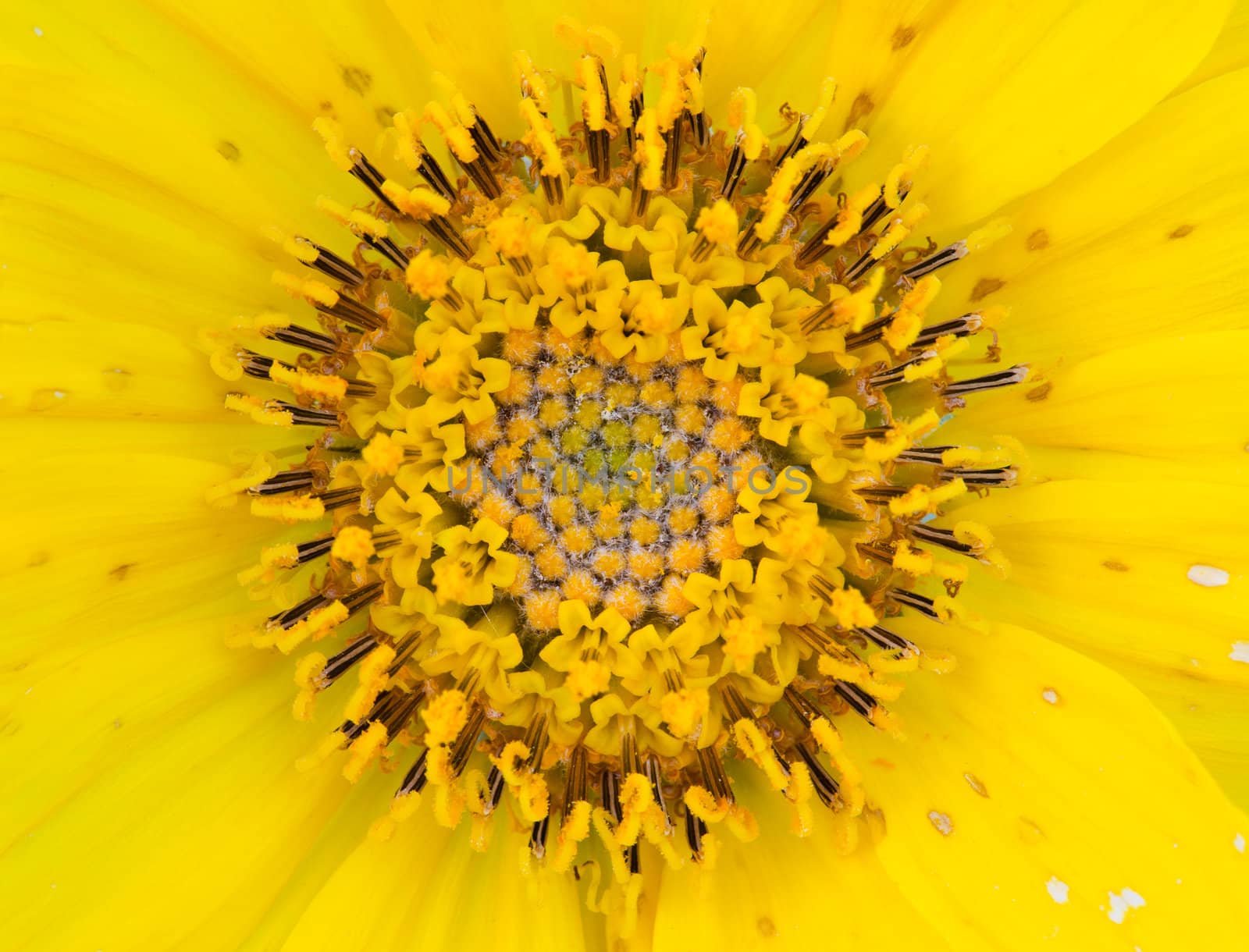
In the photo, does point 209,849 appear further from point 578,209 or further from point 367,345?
point 578,209

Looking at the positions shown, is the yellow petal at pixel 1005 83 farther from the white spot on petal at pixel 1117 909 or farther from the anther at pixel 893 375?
the white spot on petal at pixel 1117 909

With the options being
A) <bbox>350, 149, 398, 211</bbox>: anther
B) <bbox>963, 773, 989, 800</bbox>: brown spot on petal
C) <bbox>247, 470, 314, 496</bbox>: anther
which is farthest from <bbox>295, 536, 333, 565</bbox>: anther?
<bbox>963, 773, 989, 800</bbox>: brown spot on petal

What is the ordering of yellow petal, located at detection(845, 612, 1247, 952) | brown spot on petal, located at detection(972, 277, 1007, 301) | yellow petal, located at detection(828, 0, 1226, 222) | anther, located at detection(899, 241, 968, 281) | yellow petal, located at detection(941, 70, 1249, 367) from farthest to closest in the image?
brown spot on petal, located at detection(972, 277, 1007, 301) → anther, located at detection(899, 241, 968, 281) → yellow petal, located at detection(941, 70, 1249, 367) → yellow petal, located at detection(828, 0, 1226, 222) → yellow petal, located at detection(845, 612, 1247, 952)

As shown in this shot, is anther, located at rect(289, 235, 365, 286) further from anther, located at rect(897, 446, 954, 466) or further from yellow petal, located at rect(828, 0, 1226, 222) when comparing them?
anther, located at rect(897, 446, 954, 466)

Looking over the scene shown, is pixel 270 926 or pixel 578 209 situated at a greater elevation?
pixel 578 209

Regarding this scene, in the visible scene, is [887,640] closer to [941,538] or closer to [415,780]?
[941,538]

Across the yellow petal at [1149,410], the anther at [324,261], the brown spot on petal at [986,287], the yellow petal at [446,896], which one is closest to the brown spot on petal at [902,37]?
the brown spot on petal at [986,287]

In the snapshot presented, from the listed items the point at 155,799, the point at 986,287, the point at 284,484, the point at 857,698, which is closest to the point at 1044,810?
the point at 857,698

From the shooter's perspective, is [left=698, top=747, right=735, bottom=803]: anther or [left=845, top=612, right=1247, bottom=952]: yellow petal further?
[left=698, top=747, right=735, bottom=803]: anther

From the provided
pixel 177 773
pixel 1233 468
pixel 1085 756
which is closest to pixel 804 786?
pixel 1085 756
